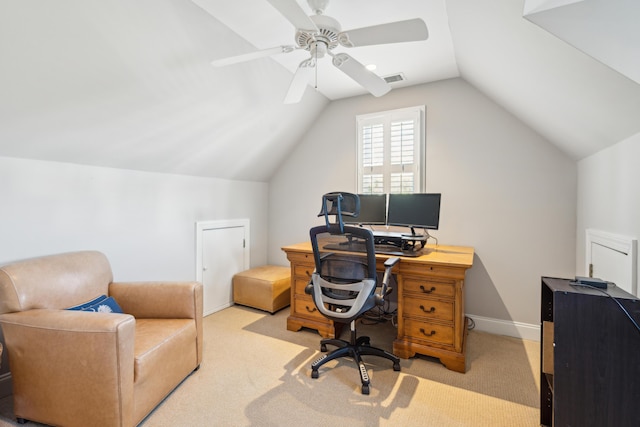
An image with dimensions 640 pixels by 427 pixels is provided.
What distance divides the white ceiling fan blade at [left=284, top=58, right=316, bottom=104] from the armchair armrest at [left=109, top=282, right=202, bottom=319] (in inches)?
64.0

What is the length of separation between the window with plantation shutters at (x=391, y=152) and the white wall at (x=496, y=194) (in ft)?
0.35

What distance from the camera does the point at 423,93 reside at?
10.7ft

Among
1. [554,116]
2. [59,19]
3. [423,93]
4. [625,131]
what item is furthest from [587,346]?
[59,19]

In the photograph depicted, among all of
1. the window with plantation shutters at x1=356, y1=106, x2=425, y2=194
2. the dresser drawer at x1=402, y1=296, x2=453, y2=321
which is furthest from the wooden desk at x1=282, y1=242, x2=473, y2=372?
the window with plantation shutters at x1=356, y1=106, x2=425, y2=194

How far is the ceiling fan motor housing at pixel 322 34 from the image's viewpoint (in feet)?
5.40

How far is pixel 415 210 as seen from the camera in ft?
9.40

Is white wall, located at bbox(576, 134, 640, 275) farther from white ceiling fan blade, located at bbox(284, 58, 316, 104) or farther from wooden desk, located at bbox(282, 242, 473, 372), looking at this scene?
white ceiling fan blade, located at bbox(284, 58, 316, 104)

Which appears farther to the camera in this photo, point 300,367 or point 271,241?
point 271,241

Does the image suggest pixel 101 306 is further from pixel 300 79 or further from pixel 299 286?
pixel 300 79

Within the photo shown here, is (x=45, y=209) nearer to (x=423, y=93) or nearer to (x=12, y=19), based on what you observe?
(x=12, y=19)

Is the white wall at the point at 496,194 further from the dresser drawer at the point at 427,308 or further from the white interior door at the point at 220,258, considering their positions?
the white interior door at the point at 220,258

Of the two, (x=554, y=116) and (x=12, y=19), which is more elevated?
(x=12, y=19)

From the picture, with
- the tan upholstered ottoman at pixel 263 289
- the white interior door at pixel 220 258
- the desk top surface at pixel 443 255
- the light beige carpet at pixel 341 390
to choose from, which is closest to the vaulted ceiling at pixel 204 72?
the white interior door at pixel 220 258

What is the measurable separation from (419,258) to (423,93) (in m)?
1.88
